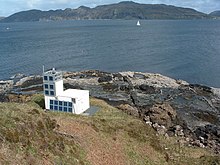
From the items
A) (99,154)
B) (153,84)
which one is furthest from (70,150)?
(153,84)

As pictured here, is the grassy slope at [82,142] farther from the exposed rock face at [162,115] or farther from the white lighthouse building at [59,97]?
the exposed rock face at [162,115]

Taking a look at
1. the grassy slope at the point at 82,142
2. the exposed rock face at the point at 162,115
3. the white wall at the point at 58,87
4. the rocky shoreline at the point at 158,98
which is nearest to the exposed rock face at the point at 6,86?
the rocky shoreline at the point at 158,98

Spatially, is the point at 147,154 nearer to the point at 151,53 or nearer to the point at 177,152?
the point at 177,152

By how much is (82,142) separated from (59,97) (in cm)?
1277

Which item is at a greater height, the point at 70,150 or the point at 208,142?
the point at 70,150

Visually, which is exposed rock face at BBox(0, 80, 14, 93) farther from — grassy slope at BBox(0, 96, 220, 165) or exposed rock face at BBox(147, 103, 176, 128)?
grassy slope at BBox(0, 96, 220, 165)

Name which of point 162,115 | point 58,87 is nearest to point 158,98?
point 162,115

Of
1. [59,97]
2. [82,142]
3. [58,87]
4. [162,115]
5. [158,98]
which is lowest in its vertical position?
[158,98]

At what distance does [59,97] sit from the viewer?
132 ft

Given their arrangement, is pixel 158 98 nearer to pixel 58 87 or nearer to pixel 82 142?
pixel 58 87

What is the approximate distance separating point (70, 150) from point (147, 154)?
8.84 m

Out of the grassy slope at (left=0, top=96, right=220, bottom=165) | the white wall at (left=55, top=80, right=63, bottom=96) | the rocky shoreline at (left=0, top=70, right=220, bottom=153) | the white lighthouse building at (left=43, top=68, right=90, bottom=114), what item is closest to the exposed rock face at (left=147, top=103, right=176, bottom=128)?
the rocky shoreline at (left=0, top=70, right=220, bottom=153)

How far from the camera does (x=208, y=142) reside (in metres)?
41.3

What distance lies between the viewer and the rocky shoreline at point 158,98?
1781 inches
